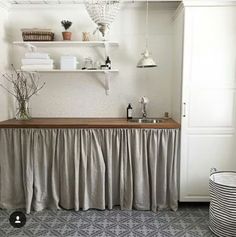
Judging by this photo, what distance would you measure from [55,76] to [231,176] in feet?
7.59

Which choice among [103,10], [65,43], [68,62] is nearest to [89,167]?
[68,62]

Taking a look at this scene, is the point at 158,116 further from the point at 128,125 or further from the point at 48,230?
the point at 48,230

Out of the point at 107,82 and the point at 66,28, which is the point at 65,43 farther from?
the point at 107,82

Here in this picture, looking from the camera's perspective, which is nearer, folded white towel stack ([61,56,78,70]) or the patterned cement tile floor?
the patterned cement tile floor

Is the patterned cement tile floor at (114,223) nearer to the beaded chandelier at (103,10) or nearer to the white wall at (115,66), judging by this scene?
the white wall at (115,66)

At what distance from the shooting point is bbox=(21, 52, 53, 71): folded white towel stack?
2881 mm

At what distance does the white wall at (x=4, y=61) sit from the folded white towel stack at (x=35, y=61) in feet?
1.03

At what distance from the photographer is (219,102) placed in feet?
8.70

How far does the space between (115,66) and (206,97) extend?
117 centimetres

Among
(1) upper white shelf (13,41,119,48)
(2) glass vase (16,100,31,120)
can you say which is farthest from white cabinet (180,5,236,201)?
(2) glass vase (16,100,31,120)

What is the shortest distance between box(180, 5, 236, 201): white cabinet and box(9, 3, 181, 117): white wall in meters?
0.55

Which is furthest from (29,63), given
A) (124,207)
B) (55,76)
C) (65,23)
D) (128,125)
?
(124,207)

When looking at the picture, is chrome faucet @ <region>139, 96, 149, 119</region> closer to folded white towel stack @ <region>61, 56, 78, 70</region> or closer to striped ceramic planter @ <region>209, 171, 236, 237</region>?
folded white towel stack @ <region>61, 56, 78, 70</region>

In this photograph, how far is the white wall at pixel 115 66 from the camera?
3117 millimetres
